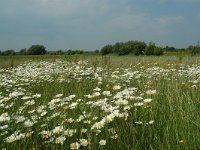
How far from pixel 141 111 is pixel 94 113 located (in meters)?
0.52

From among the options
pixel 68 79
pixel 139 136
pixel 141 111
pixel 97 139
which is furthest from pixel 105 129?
pixel 68 79

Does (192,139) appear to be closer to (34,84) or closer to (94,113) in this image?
(94,113)

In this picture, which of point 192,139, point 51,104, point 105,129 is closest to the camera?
point 192,139

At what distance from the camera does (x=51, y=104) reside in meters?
3.23

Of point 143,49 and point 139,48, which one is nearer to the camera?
point 143,49

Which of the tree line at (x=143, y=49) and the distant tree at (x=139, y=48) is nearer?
the tree line at (x=143, y=49)

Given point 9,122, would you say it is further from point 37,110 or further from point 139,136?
point 139,136

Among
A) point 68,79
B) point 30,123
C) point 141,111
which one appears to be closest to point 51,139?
point 30,123

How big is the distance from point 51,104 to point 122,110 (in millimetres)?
940

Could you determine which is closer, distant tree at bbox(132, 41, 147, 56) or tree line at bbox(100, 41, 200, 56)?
tree line at bbox(100, 41, 200, 56)

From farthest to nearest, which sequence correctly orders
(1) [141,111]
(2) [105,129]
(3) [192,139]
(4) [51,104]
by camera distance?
(4) [51,104]
(1) [141,111]
(2) [105,129]
(3) [192,139]

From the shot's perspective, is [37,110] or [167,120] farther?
[37,110]

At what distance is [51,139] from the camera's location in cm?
221

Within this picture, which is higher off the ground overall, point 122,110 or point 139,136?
point 122,110
